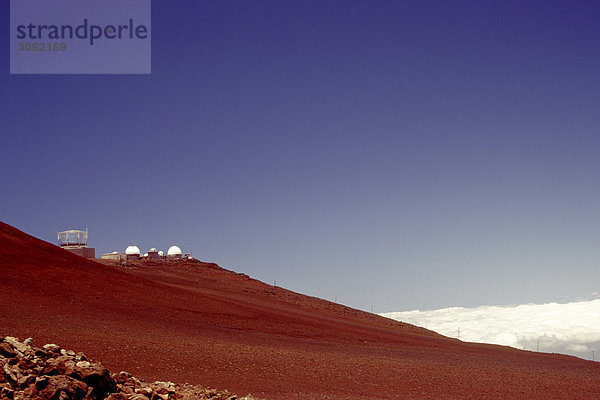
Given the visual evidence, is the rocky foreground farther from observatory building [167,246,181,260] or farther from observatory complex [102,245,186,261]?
observatory building [167,246,181,260]

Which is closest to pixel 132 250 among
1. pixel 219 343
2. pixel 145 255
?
pixel 145 255

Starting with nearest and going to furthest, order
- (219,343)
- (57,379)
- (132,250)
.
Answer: (57,379), (219,343), (132,250)

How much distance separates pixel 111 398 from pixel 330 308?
49.0 m

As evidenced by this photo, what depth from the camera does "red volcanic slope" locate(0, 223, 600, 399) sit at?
17.3 m

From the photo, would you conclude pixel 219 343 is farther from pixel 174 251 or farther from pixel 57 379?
pixel 174 251

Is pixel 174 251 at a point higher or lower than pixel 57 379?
higher

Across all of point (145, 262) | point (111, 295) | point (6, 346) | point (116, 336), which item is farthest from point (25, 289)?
point (145, 262)

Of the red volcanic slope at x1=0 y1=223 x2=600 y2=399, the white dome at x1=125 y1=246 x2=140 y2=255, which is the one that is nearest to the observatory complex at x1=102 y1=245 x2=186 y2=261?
the white dome at x1=125 y1=246 x2=140 y2=255

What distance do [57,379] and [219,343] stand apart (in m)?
14.2

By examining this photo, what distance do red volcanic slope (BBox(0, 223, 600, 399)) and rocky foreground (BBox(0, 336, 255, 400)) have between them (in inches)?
215

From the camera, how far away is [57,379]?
893 centimetres

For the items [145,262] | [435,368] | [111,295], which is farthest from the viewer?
[145,262]

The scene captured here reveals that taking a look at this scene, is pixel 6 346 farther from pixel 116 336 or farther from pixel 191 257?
pixel 191 257

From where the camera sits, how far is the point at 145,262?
217 feet
